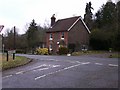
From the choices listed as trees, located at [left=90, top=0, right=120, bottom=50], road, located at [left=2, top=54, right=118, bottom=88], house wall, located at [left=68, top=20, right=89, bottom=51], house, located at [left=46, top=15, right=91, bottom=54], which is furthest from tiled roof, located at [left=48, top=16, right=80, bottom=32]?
road, located at [left=2, top=54, right=118, bottom=88]

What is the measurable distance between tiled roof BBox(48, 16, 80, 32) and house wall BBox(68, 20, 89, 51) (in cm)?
107

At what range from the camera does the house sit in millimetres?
59938

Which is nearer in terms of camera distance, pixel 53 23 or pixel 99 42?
pixel 99 42

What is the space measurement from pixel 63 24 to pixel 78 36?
4.77 metres

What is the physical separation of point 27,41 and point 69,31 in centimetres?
2701

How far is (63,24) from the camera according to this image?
63812 millimetres

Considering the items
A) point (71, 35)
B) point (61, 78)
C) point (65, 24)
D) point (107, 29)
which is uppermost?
point (65, 24)

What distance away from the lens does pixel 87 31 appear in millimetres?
62688

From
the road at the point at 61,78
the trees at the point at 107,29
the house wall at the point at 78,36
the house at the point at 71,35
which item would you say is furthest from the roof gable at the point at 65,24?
the road at the point at 61,78

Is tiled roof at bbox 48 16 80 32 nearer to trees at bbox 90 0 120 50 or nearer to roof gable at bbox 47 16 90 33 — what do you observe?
roof gable at bbox 47 16 90 33

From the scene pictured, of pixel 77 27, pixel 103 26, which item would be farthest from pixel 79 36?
pixel 103 26

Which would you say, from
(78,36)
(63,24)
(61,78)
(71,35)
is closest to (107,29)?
(78,36)

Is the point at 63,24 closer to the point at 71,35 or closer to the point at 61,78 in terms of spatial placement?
the point at 71,35

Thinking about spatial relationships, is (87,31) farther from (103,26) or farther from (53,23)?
(53,23)
